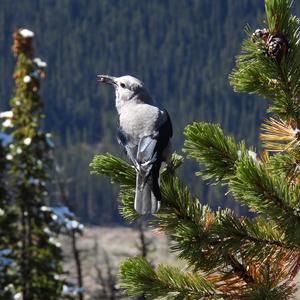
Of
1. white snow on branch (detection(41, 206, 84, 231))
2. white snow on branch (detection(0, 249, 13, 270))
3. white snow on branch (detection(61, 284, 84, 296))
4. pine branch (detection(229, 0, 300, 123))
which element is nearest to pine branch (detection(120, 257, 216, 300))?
pine branch (detection(229, 0, 300, 123))

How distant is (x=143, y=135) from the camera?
4.57 meters

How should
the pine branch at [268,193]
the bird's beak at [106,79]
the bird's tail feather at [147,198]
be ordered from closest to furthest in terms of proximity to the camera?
the pine branch at [268,193], the bird's tail feather at [147,198], the bird's beak at [106,79]

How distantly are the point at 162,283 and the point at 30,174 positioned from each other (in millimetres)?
19185

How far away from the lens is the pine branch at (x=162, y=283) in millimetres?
3758

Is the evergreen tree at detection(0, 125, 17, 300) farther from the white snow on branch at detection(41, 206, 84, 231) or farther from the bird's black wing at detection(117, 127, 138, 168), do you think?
the bird's black wing at detection(117, 127, 138, 168)

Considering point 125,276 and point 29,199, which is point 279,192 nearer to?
point 125,276

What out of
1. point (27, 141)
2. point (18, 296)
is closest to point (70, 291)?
point (18, 296)

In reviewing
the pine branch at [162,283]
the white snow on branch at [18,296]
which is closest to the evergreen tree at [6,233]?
the white snow on branch at [18,296]

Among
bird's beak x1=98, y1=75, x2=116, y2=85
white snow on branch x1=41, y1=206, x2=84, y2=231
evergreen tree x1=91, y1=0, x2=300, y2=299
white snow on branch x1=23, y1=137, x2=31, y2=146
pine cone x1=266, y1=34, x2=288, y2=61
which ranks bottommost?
white snow on branch x1=41, y1=206, x2=84, y2=231

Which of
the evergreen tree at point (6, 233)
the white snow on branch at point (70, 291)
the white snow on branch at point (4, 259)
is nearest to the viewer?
the white snow on branch at point (4, 259)

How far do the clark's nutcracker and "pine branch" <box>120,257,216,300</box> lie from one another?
0.29 meters

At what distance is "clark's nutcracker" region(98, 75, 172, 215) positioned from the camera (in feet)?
12.4

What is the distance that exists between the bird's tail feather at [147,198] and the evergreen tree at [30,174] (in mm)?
17768

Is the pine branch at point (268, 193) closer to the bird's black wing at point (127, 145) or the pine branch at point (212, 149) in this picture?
the pine branch at point (212, 149)
